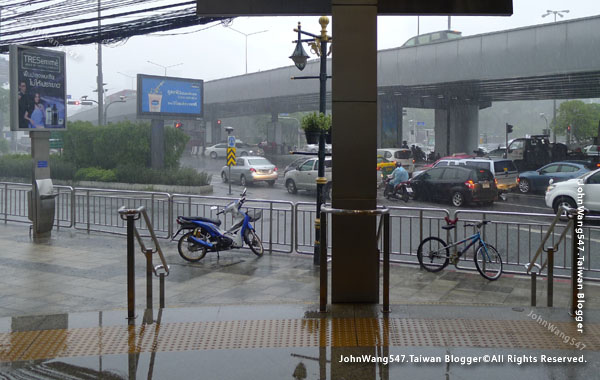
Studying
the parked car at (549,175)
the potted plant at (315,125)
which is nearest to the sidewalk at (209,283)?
the potted plant at (315,125)

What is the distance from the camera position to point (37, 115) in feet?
43.2

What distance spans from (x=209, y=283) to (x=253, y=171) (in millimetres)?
22634

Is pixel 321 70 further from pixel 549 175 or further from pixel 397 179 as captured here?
pixel 549 175

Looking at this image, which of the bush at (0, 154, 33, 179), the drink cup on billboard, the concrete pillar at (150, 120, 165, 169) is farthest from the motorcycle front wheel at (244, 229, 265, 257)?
the bush at (0, 154, 33, 179)

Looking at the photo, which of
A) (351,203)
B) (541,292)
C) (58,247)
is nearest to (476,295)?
(541,292)

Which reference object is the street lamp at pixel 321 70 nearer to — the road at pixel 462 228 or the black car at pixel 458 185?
the road at pixel 462 228

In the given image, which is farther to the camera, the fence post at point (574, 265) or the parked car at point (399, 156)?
the parked car at point (399, 156)

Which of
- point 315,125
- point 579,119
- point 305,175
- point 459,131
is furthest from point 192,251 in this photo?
point 579,119

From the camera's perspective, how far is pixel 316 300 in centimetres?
794

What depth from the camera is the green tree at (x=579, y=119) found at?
43.5 metres

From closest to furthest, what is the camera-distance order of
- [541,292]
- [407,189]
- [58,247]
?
[541,292] → [58,247] → [407,189]

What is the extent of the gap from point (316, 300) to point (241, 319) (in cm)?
194

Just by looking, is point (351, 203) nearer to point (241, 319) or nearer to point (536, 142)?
point (241, 319)

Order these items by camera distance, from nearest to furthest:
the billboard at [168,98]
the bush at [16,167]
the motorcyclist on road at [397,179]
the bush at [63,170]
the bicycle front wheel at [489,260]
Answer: the bicycle front wheel at [489,260] → the motorcyclist on road at [397,179] → the billboard at [168,98] → the bush at [63,170] → the bush at [16,167]
